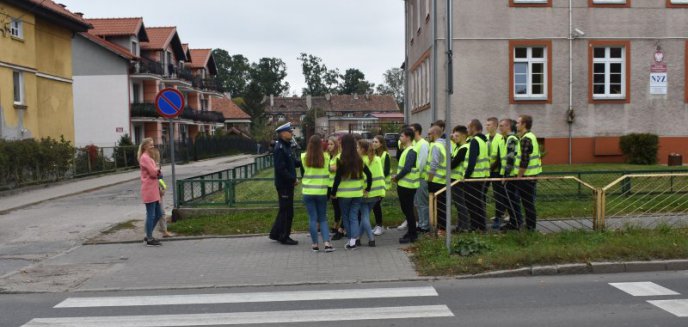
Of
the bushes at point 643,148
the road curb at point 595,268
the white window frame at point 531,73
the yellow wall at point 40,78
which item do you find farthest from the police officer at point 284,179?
the yellow wall at point 40,78

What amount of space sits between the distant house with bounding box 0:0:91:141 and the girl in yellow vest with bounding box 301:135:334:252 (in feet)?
59.3

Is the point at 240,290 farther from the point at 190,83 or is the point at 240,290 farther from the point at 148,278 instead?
the point at 190,83

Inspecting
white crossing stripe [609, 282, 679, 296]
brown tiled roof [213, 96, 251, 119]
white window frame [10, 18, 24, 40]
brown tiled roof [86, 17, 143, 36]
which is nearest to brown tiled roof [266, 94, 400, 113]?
brown tiled roof [213, 96, 251, 119]

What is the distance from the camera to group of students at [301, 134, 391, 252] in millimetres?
9281

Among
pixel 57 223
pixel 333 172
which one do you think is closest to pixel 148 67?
pixel 57 223

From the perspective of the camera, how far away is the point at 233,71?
121 metres

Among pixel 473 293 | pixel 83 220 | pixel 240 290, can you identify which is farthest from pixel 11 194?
pixel 473 293

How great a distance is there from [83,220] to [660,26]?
19.6 metres

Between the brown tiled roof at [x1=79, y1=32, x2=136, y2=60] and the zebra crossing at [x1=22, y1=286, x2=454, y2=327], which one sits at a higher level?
the brown tiled roof at [x1=79, y1=32, x2=136, y2=60]

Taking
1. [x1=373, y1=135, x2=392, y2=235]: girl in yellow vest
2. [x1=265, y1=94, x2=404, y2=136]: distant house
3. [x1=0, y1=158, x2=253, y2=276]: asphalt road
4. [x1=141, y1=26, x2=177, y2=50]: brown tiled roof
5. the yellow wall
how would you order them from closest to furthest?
1. [x1=0, y1=158, x2=253, y2=276]: asphalt road
2. [x1=373, y1=135, x2=392, y2=235]: girl in yellow vest
3. the yellow wall
4. [x1=141, y1=26, x2=177, y2=50]: brown tiled roof
5. [x1=265, y1=94, x2=404, y2=136]: distant house

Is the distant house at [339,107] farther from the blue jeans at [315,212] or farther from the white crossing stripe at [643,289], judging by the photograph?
the white crossing stripe at [643,289]

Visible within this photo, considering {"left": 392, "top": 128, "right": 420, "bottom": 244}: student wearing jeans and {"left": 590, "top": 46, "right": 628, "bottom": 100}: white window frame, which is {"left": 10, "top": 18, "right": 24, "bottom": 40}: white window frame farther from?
{"left": 590, "top": 46, "right": 628, "bottom": 100}: white window frame

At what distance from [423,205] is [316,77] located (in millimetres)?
118889

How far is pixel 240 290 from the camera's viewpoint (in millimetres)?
7473
